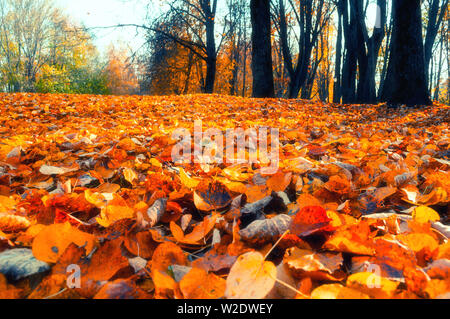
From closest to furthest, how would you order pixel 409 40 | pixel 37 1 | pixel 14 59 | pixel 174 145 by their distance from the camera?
pixel 174 145 → pixel 409 40 → pixel 37 1 → pixel 14 59

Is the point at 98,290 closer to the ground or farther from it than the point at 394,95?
closer to the ground

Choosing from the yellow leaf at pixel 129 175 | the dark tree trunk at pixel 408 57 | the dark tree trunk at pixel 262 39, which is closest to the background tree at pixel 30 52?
the dark tree trunk at pixel 262 39

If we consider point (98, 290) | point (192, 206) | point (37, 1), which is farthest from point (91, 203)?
point (37, 1)

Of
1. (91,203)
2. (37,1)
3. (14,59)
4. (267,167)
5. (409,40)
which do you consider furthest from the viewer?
(14,59)

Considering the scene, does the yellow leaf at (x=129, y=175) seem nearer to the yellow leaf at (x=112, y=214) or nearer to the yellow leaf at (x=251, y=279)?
the yellow leaf at (x=112, y=214)

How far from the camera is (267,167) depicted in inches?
55.1

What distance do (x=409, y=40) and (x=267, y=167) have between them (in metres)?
6.28

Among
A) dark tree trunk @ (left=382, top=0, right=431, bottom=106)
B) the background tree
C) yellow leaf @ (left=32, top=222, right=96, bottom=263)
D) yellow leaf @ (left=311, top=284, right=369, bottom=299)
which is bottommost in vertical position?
yellow leaf @ (left=311, top=284, right=369, bottom=299)

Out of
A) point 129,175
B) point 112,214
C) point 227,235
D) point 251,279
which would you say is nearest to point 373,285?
point 251,279

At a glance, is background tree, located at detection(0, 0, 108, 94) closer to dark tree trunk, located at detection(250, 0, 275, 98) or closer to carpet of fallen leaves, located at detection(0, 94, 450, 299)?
dark tree trunk, located at detection(250, 0, 275, 98)

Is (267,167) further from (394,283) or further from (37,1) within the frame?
(37,1)

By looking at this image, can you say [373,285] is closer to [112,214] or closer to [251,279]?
[251,279]

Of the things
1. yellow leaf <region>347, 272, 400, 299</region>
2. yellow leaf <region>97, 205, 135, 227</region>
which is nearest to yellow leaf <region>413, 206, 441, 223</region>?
yellow leaf <region>347, 272, 400, 299</region>

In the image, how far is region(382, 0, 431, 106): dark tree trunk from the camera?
229 inches
